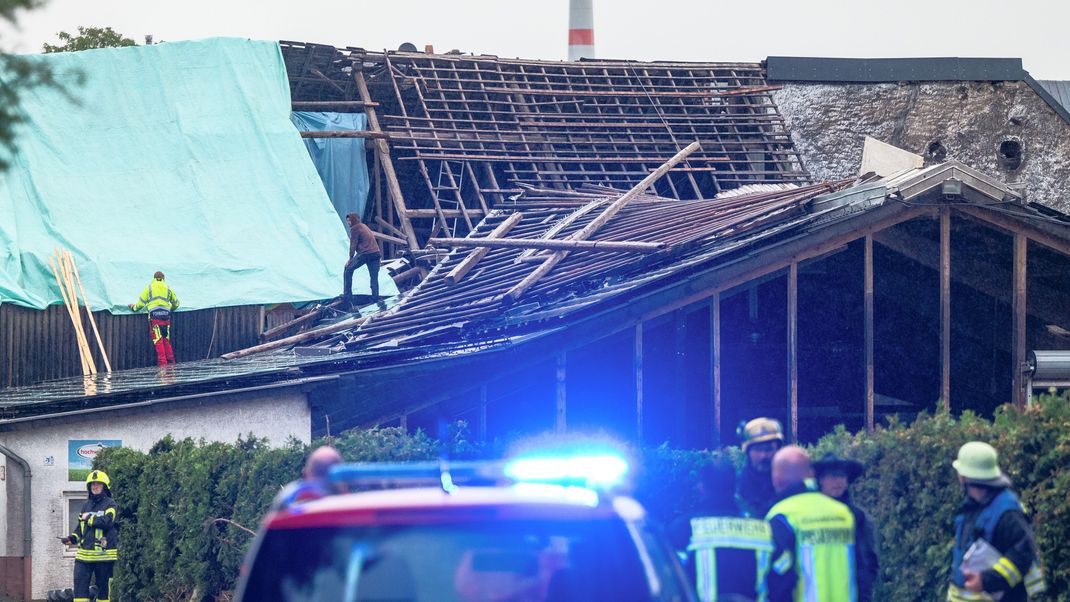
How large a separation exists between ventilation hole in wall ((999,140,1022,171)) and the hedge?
788 inches

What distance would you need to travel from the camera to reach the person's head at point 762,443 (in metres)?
7.91

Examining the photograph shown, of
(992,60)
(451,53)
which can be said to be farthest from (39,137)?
(992,60)

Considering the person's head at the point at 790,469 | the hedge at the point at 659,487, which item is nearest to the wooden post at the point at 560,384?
the hedge at the point at 659,487

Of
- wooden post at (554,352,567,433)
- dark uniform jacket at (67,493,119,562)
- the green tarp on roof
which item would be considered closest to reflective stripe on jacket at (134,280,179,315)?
the green tarp on roof

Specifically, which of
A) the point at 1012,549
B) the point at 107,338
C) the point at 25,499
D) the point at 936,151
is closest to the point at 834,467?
the point at 1012,549

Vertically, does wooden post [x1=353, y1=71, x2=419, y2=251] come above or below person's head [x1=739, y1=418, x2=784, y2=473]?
above

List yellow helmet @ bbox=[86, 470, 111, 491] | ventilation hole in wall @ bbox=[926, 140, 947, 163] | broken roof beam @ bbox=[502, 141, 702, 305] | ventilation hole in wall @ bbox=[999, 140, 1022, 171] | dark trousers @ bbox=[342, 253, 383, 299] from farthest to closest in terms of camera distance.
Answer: ventilation hole in wall @ bbox=[999, 140, 1022, 171], ventilation hole in wall @ bbox=[926, 140, 947, 163], dark trousers @ bbox=[342, 253, 383, 299], broken roof beam @ bbox=[502, 141, 702, 305], yellow helmet @ bbox=[86, 470, 111, 491]

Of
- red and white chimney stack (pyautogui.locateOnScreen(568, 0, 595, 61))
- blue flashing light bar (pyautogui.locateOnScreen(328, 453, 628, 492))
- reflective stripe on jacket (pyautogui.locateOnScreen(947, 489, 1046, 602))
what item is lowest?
reflective stripe on jacket (pyautogui.locateOnScreen(947, 489, 1046, 602))

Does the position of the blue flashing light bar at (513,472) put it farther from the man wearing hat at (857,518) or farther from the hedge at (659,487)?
the hedge at (659,487)

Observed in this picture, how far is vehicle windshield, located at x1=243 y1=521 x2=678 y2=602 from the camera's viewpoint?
5.20 metres

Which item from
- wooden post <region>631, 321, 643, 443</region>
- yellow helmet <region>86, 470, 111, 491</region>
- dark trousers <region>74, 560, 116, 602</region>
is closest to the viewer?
yellow helmet <region>86, 470, 111, 491</region>

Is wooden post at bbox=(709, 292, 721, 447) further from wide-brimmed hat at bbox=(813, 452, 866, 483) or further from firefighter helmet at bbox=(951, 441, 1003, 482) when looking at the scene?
firefighter helmet at bbox=(951, 441, 1003, 482)

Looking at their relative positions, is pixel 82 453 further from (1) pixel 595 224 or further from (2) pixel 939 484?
(2) pixel 939 484

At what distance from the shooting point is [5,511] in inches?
713
